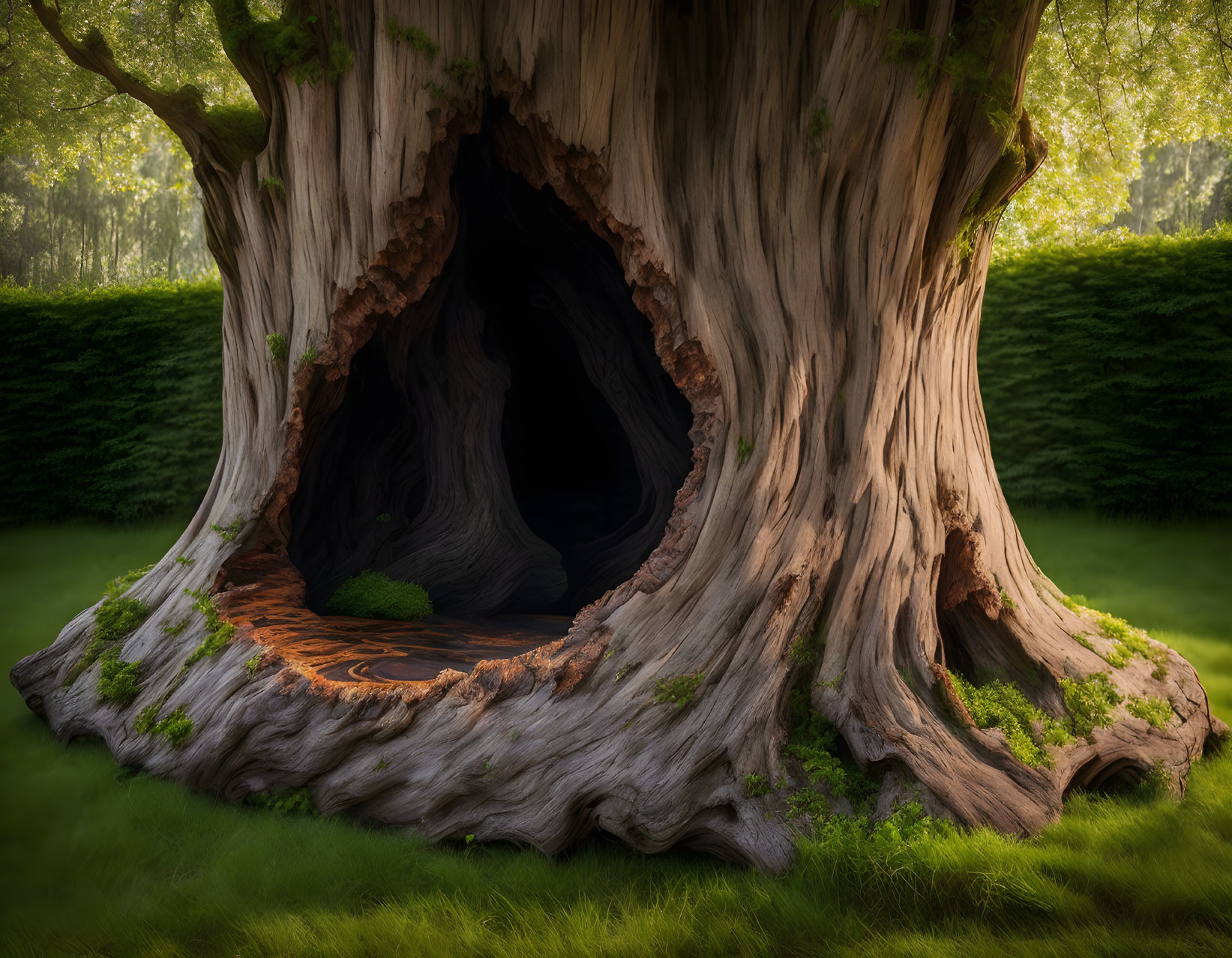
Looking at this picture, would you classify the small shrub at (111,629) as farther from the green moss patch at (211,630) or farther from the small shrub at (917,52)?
the small shrub at (917,52)

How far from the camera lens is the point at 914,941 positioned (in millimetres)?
2408

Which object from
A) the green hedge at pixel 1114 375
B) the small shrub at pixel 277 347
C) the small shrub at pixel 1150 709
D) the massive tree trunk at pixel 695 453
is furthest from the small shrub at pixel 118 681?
the green hedge at pixel 1114 375

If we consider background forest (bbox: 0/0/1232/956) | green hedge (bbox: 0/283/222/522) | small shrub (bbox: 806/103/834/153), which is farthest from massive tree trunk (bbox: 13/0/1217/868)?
green hedge (bbox: 0/283/222/522)

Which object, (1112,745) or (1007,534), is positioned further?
(1007,534)

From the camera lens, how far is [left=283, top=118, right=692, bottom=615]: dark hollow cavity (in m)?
6.23

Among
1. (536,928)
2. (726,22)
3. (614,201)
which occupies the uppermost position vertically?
Answer: (726,22)

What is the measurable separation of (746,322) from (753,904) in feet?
7.91

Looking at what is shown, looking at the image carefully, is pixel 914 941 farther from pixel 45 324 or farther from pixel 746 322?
pixel 45 324

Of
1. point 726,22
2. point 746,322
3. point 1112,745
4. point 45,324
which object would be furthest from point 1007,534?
point 45,324

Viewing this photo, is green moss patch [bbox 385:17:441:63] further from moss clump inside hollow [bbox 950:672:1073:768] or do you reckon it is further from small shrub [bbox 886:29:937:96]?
moss clump inside hollow [bbox 950:672:1073:768]

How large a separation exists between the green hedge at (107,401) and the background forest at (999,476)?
4 cm

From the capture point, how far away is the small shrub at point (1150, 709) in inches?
152

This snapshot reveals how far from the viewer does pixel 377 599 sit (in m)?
5.91

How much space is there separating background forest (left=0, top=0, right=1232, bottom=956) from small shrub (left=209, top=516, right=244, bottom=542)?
1.24m
